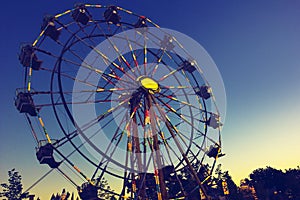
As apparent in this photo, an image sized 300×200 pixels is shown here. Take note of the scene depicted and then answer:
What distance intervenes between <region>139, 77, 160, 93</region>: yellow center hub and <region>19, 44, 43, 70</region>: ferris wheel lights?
6.49 m

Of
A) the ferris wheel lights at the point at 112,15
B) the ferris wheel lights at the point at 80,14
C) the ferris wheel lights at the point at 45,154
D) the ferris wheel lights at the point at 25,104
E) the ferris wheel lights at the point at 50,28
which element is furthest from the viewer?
the ferris wheel lights at the point at 112,15

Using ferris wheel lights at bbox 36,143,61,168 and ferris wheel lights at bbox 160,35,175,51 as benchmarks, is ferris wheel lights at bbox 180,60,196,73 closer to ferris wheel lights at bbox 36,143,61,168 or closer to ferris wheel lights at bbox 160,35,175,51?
ferris wheel lights at bbox 160,35,175,51

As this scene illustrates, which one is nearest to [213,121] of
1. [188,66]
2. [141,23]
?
[188,66]

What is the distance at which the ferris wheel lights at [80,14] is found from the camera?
16.5 m

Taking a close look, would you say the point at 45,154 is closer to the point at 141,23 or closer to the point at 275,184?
the point at 141,23

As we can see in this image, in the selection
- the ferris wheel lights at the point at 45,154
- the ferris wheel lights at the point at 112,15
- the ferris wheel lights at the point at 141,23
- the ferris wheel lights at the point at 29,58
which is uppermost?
the ferris wheel lights at the point at 141,23

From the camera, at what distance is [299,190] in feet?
124

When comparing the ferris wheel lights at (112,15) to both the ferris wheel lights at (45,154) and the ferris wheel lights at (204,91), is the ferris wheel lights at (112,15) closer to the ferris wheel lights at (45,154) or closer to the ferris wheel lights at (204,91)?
the ferris wheel lights at (204,91)

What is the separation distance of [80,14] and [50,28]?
8.07 ft

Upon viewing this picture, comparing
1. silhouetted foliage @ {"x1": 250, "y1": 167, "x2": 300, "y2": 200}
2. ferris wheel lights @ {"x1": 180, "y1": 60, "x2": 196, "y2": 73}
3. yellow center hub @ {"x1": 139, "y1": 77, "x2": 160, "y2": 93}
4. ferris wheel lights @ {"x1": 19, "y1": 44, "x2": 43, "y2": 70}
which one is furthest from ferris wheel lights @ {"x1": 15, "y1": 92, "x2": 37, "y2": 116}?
silhouetted foliage @ {"x1": 250, "y1": 167, "x2": 300, "y2": 200}

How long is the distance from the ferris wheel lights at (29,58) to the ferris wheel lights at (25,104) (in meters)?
1.95

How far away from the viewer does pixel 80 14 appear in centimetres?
1659

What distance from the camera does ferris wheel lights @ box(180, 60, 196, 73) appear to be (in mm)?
19328

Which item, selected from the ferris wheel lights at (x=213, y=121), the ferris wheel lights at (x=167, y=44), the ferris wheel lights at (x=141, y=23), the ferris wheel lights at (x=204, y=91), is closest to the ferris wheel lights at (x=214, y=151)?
the ferris wheel lights at (x=213, y=121)
